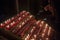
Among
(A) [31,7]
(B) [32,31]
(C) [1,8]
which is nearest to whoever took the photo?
(B) [32,31]

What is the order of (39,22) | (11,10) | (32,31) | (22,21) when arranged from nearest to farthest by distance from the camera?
(32,31)
(22,21)
(39,22)
(11,10)

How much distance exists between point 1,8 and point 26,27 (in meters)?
3.77

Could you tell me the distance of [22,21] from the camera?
7.22 metres

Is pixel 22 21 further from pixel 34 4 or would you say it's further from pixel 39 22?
pixel 34 4

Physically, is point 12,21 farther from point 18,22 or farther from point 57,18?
point 57,18

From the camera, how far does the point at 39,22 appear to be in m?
8.02

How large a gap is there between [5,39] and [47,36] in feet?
10.1

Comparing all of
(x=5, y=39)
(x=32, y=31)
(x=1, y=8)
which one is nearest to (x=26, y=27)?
(x=32, y=31)

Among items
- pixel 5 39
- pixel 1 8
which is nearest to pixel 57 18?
pixel 5 39

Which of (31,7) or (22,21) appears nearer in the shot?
(22,21)

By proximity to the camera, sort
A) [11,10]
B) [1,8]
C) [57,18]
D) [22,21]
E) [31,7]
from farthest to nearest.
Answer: [31,7] → [11,10] → [1,8] → [22,21] → [57,18]

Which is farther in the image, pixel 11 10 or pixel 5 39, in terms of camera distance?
pixel 11 10

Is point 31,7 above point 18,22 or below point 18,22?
above

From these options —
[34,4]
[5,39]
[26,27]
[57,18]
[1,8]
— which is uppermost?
[34,4]
